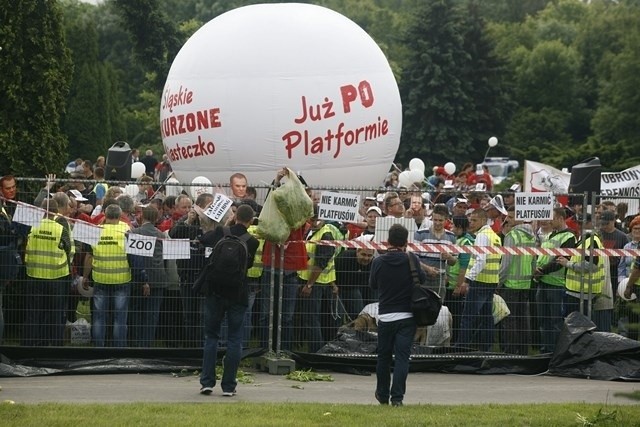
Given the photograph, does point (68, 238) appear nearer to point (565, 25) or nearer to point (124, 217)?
point (124, 217)

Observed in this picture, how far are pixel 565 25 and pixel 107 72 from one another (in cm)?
5270

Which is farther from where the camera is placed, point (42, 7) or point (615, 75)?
point (615, 75)

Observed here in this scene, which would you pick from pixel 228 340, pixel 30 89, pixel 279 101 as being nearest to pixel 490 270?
pixel 228 340

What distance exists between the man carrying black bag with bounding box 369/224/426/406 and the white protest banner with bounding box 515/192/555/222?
3.07 m

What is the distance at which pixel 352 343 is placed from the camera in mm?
14477

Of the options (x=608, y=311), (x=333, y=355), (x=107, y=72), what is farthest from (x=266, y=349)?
(x=107, y=72)

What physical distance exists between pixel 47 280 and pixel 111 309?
750 mm

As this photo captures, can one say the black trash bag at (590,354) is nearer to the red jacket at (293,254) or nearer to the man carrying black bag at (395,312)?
the red jacket at (293,254)

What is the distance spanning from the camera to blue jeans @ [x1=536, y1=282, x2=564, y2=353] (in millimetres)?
14789

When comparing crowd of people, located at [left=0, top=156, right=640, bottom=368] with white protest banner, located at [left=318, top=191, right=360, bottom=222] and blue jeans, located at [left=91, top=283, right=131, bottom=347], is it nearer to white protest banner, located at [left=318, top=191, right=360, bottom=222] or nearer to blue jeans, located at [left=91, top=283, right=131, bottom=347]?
blue jeans, located at [left=91, top=283, right=131, bottom=347]

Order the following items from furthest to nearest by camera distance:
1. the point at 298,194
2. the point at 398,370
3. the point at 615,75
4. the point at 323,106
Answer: the point at 615,75 → the point at 323,106 → the point at 298,194 → the point at 398,370

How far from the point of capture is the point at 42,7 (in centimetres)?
2022

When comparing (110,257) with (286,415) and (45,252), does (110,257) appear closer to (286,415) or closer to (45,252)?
(45,252)

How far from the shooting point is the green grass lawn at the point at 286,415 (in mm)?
10227
